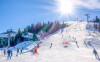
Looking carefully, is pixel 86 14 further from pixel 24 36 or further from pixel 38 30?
pixel 24 36

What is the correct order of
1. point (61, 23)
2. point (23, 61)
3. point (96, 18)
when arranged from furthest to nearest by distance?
point (96, 18), point (61, 23), point (23, 61)

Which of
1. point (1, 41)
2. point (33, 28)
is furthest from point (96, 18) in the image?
point (1, 41)

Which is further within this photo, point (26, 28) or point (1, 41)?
point (26, 28)

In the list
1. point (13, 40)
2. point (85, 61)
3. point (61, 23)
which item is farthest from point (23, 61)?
point (61, 23)

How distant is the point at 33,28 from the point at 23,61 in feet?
343

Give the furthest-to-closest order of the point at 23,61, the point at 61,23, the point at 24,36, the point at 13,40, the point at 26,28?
the point at 61,23
the point at 26,28
the point at 24,36
the point at 13,40
the point at 23,61

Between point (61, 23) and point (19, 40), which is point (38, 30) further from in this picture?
point (19, 40)

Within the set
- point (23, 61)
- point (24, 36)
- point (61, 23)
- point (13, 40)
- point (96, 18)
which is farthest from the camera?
point (96, 18)

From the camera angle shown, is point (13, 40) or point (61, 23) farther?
point (61, 23)

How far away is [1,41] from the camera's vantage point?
10200cm

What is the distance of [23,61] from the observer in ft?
104

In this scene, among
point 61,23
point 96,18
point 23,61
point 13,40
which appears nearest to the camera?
point 23,61

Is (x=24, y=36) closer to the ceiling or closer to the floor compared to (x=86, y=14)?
closer to the floor

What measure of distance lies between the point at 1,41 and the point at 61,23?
5357 cm
